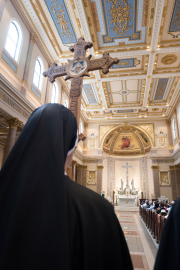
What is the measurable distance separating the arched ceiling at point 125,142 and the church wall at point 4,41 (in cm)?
1222

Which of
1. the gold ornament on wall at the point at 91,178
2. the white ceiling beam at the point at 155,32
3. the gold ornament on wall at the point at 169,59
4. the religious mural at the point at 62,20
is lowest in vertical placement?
the gold ornament on wall at the point at 91,178

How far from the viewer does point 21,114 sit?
800cm

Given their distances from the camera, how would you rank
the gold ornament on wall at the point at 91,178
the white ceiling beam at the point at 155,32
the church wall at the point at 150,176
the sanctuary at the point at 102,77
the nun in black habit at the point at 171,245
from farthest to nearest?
the gold ornament on wall at the point at 91,178
the church wall at the point at 150,176
the white ceiling beam at the point at 155,32
the sanctuary at the point at 102,77
the nun in black habit at the point at 171,245

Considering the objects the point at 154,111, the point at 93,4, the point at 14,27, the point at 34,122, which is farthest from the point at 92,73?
the point at 34,122

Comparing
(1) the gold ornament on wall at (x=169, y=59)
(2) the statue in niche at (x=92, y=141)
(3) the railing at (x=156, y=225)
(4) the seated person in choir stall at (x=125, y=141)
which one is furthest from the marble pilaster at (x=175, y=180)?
(3) the railing at (x=156, y=225)

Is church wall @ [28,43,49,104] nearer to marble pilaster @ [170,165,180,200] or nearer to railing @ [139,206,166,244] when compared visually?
railing @ [139,206,166,244]

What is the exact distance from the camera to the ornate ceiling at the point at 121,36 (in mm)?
8273

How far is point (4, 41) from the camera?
6.95 metres

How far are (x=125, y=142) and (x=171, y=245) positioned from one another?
20.2 metres

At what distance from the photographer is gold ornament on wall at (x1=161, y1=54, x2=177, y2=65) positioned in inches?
425

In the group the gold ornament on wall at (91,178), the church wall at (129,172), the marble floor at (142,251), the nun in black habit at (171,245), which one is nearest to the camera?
the nun in black habit at (171,245)

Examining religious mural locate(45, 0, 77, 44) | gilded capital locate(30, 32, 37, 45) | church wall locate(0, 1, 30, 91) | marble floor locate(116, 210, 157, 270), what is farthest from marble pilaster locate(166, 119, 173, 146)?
church wall locate(0, 1, 30, 91)

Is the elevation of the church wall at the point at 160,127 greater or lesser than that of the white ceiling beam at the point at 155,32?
lesser

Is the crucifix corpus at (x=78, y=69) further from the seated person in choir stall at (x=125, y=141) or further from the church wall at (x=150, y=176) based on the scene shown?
the seated person in choir stall at (x=125, y=141)
